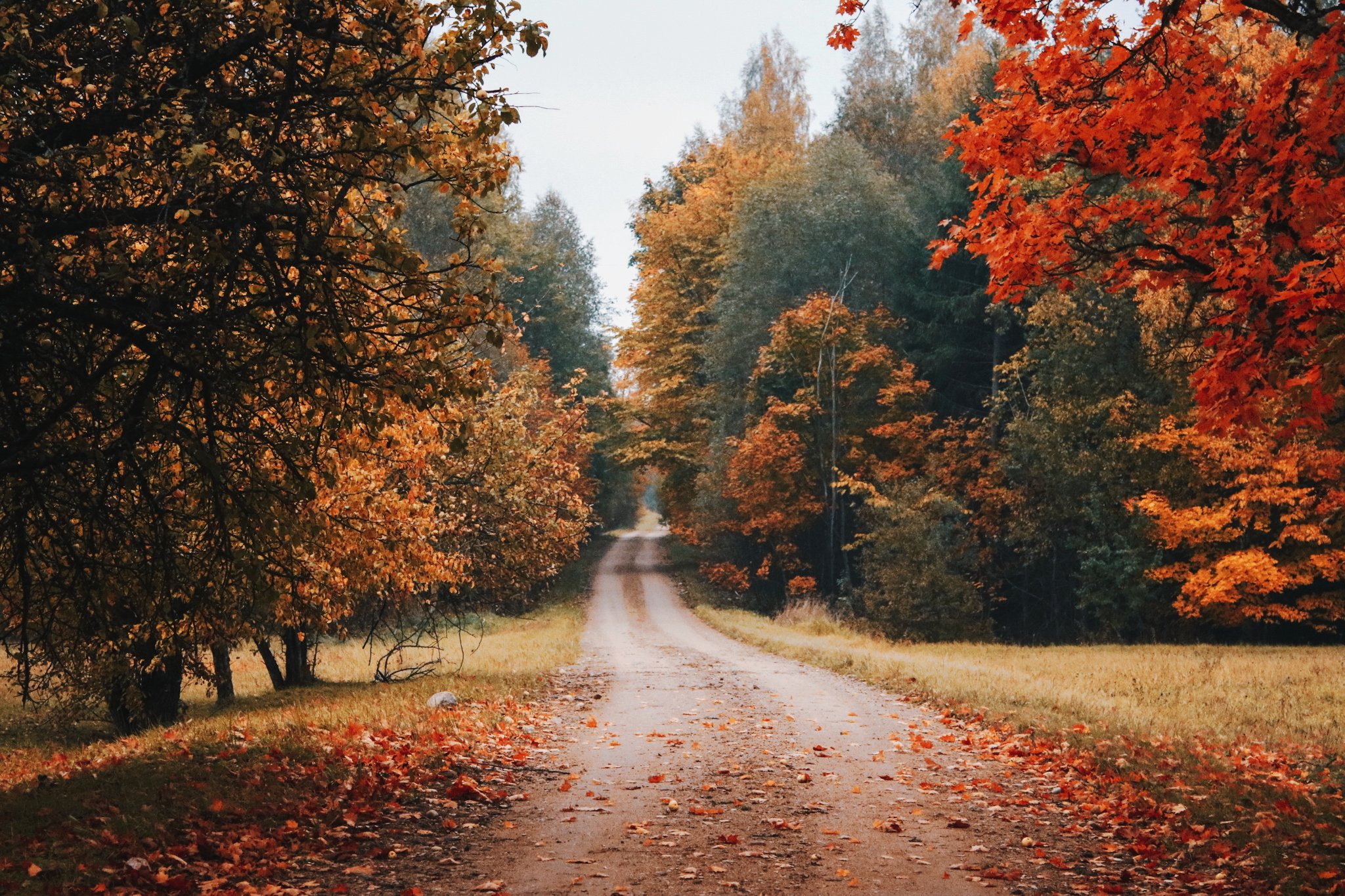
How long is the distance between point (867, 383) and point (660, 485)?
54.8ft

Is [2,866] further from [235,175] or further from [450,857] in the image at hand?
[235,175]

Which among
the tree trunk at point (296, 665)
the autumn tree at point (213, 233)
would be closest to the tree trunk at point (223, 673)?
the tree trunk at point (296, 665)

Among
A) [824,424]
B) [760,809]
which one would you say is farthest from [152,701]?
[824,424]

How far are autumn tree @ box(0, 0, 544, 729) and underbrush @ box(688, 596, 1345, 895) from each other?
18.3 ft

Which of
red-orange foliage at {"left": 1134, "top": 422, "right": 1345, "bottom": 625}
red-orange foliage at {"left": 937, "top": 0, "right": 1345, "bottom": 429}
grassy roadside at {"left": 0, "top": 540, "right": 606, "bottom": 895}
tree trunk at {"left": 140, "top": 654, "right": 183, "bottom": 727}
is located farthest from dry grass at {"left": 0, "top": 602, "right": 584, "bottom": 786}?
red-orange foliage at {"left": 1134, "top": 422, "right": 1345, "bottom": 625}

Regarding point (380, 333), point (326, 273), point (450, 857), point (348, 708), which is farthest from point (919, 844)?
point (348, 708)

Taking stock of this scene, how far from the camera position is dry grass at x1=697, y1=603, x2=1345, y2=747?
35.6ft

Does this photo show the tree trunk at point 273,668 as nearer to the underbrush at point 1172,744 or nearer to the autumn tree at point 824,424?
the underbrush at point 1172,744

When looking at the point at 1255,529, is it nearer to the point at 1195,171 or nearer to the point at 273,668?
the point at 1195,171

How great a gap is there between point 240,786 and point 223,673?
906 cm

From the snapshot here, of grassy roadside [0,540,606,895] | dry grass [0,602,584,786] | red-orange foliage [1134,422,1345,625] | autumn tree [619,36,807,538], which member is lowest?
dry grass [0,602,584,786]

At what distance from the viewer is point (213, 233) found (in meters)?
5.74

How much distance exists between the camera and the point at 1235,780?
7746 millimetres

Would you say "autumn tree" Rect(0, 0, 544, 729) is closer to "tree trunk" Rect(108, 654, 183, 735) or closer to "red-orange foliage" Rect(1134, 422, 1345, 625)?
"tree trunk" Rect(108, 654, 183, 735)
